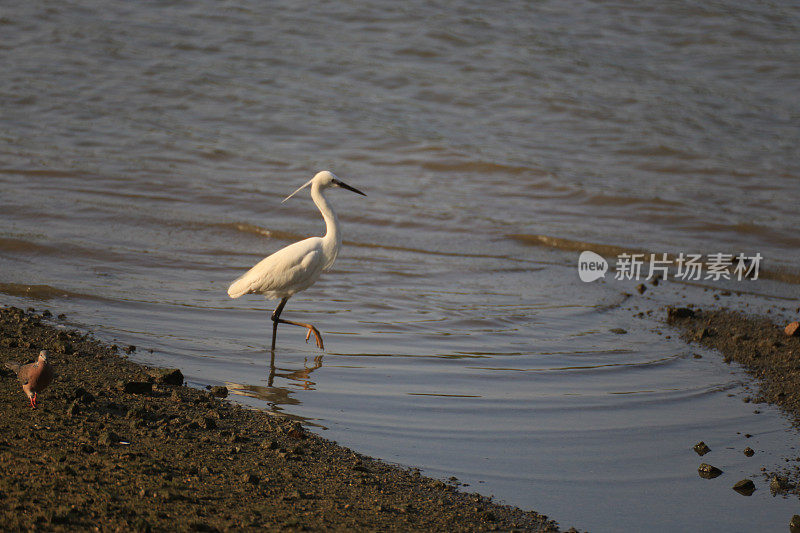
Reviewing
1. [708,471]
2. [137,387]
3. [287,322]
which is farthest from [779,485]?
[287,322]

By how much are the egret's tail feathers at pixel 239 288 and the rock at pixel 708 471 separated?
3789mm

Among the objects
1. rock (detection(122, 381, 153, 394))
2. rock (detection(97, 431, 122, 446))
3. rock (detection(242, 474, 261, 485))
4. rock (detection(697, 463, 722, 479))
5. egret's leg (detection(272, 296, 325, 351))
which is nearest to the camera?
rock (detection(242, 474, 261, 485))

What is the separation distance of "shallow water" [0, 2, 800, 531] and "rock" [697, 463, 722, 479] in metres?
0.06

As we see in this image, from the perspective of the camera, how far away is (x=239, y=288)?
707 cm

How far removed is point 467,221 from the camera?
423 inches

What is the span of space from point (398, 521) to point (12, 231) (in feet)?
22.7

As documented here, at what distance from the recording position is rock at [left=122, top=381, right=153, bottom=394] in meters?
4.86

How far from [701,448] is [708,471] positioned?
305 millimetres

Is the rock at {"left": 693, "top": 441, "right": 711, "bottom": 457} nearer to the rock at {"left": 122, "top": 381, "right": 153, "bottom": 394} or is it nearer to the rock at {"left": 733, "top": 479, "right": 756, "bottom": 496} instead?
the rock at {"left": 733, "top": 479, "right": 756, "bottom": 496}

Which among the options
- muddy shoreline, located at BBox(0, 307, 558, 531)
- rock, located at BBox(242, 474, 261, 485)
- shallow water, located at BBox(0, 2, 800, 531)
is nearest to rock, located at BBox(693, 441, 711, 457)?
shallow water, located at BBox(0, 2, 800, 531)

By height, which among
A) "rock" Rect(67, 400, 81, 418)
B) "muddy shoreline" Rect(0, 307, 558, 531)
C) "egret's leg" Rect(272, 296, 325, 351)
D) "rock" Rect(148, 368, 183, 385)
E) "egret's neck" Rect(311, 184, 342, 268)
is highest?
"egret's neck" Rect(311, 184, 342, 268)

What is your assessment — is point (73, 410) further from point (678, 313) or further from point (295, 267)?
point (678, 313)

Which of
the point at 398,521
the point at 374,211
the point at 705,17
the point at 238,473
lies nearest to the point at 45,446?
the point at 238,473

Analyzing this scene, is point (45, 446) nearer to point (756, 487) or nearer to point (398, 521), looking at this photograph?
point (398, 521)
